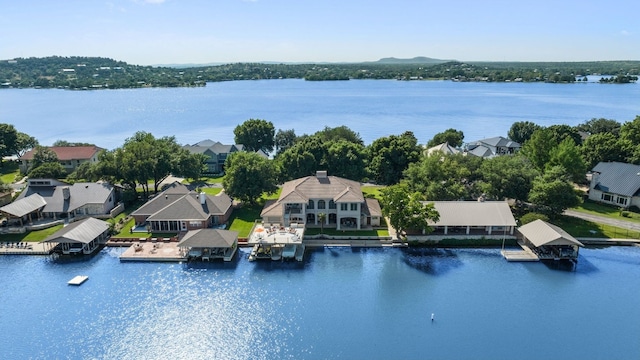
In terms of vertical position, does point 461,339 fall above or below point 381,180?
below

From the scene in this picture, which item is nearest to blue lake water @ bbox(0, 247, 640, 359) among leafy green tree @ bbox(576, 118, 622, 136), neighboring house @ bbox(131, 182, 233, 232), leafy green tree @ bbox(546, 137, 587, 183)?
neighboring house @ bbox(131, 182, 233, 232)

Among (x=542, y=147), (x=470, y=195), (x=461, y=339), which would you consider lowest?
(x=461, y=339)

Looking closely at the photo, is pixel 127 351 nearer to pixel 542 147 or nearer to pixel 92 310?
pixel 92 310

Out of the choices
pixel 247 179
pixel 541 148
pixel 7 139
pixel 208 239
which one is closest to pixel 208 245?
pixel 208 239

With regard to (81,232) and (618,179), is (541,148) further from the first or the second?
(81,232)

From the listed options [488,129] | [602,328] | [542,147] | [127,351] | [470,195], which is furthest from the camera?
[488,129]

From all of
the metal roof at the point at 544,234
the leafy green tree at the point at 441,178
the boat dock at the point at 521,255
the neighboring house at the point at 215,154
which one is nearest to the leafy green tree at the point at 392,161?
the leafy green tree at the point at 441,178

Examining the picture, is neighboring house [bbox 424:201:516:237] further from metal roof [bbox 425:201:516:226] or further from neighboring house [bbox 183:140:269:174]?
neighboring house [bbox 183:140:269:174]

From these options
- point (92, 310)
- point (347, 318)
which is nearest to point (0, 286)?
point (92, 310)
